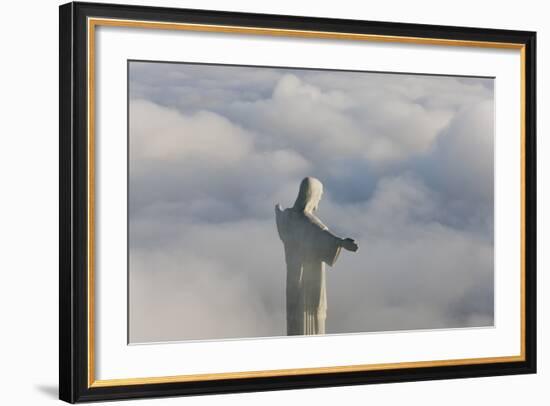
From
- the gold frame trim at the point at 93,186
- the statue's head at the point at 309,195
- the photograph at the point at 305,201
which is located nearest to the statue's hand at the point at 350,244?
the photograph at the point at 305,201

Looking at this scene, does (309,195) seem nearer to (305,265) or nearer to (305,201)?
(305,201)

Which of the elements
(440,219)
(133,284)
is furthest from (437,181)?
(133,284)

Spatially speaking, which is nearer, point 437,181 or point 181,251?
point 181,251

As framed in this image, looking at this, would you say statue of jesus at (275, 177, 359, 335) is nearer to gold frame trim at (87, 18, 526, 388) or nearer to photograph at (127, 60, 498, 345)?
photograph at (127, 60, 498, 345)

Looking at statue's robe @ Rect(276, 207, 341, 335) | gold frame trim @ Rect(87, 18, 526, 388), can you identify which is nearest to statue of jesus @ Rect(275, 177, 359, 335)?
statue's robe @ Rect(276, 207, 341, 335)

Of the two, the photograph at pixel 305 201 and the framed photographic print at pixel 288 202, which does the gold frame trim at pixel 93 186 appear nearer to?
the framed photographic print at pixel 288 202

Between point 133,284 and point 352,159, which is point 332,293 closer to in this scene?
point 352,159

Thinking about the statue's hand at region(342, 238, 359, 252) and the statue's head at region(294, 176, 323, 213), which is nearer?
the statue's head at region(294, 176, 323, 213)

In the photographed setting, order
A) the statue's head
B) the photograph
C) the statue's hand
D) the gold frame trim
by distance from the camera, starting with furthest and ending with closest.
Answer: the statue's hand → the statue's head → the photograph → the gold frame trim
